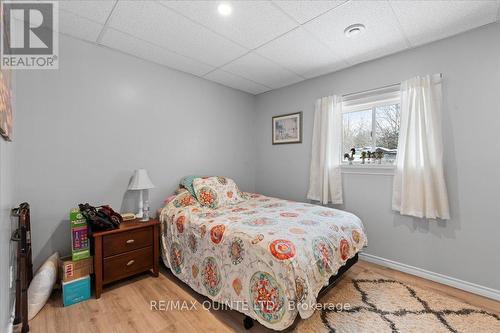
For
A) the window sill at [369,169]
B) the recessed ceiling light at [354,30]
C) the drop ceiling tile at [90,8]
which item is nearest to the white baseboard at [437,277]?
the window sill at [369,169]

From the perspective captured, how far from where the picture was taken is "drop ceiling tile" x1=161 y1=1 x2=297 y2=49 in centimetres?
177

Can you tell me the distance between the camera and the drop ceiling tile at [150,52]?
224cm

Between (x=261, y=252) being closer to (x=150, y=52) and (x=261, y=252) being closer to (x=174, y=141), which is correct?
(x=174, y=141)

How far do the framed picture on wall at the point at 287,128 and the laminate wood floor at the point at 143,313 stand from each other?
7.62ft

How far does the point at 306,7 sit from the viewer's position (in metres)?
1.80

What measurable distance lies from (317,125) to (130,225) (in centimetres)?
261

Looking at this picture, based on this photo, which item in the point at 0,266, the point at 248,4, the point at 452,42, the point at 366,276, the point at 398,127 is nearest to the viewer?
the point at 0,266

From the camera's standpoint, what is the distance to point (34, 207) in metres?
2.04

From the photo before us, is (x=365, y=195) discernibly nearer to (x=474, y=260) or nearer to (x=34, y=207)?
(x=474, y=260)

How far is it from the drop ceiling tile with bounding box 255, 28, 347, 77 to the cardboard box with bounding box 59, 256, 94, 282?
2.70 meters

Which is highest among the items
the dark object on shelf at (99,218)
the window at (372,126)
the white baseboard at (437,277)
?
the window at (372,126)

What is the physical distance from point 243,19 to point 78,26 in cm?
151

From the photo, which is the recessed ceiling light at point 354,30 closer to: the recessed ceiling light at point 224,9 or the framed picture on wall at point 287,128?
the recessed ceiling light at point 224,9

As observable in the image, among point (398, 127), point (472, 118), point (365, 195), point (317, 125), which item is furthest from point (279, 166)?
point (472, 118)
